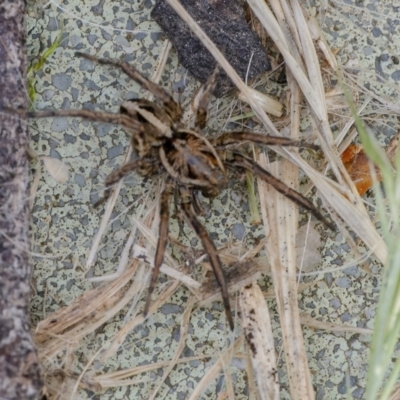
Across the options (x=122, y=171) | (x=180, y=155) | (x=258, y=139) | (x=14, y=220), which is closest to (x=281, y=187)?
(x=258, y=139)

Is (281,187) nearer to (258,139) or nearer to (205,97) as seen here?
(258,139)

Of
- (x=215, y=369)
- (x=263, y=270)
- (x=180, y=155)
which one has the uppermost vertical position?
(x=180, y=155)

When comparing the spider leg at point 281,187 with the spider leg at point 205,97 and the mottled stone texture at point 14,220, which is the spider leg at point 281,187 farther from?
the mottled stone texture at point 14,220

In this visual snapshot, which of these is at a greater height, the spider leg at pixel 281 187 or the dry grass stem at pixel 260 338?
the spider leg at pixel 281 187

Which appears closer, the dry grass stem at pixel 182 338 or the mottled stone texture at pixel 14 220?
the mottled stone texture at pixel 14 220

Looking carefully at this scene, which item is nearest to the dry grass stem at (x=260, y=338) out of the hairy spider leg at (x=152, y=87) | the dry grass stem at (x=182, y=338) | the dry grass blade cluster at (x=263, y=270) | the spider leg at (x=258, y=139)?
the dry grass blade cluster at (x=263, y=270)

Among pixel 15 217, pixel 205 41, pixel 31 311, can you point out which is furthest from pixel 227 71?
pixel 31 311

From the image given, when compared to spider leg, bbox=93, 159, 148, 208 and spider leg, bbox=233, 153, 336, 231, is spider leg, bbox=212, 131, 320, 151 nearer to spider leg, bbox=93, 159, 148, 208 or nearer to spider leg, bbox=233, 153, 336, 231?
spider leg, bbox=233, 153, 336, 231
